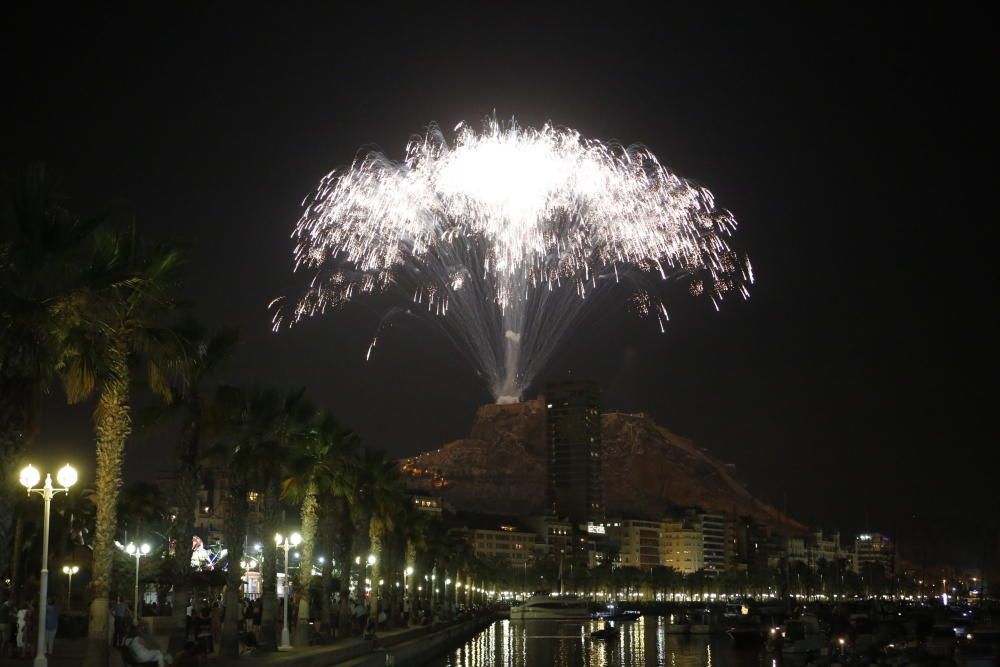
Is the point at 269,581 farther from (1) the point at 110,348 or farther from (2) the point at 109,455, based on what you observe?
(1) the point at 110,348

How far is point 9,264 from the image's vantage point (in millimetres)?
18469

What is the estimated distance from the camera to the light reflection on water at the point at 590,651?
186ft

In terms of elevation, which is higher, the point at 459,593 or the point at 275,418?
the point at 275,418

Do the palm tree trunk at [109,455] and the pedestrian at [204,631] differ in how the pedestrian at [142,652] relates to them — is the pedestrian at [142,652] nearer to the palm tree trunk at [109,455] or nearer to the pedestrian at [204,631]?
the palm tree trunk at [109,455]

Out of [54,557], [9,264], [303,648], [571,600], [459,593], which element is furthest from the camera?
[459,593]

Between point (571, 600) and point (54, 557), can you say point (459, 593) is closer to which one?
point (571, 600)

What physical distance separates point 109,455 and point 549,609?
104m

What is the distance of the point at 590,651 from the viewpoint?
67.9 metres

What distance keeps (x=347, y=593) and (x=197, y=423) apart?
21647 mm


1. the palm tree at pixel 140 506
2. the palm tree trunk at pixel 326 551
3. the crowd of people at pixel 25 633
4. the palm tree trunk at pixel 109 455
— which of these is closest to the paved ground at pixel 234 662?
the crowd of people at pixel 25 633

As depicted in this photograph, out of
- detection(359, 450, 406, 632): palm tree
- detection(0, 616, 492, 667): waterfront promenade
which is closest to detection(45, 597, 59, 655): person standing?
detection(0, 616, 492, 667): waterfront promenade

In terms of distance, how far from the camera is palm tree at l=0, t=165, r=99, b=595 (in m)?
18.2

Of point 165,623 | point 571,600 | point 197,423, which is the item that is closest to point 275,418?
point 197,423

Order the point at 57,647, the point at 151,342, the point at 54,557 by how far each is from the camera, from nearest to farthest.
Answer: the point at 151,342 < the point at 57,647 < the point at 54,557
